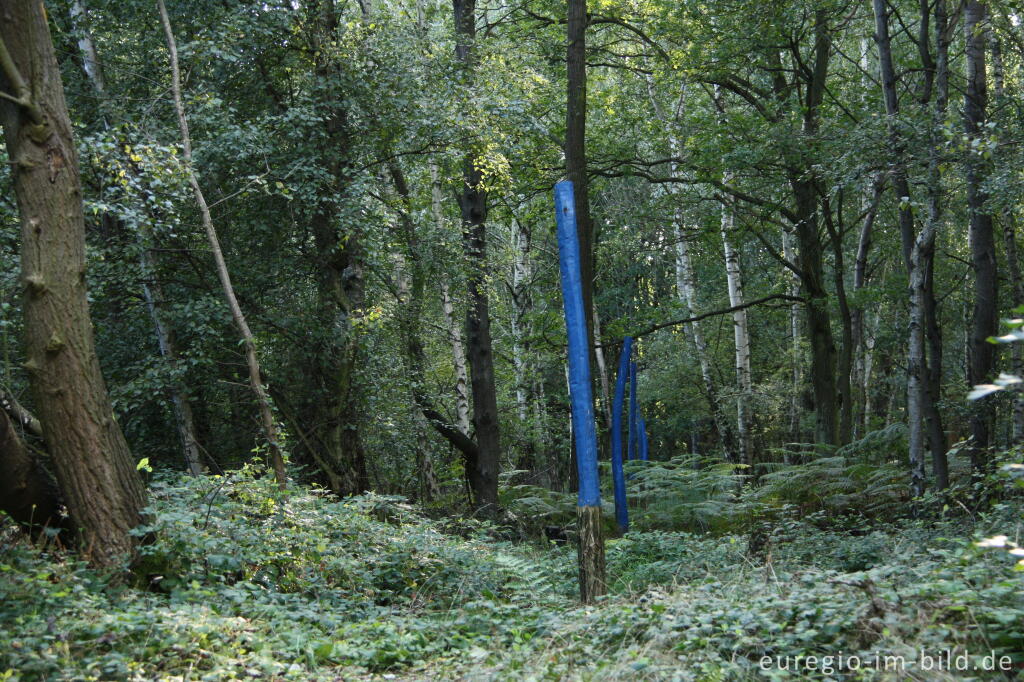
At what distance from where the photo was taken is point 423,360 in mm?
13359

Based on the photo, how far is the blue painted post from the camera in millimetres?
6824

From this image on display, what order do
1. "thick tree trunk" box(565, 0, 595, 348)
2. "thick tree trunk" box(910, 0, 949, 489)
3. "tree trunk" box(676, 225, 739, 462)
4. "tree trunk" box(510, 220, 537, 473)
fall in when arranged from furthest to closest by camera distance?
1. "tree trunk" box(510, 220, 537, 473)
2. "tree trunk" box(676, 225, 739, 462)
3. "thick tree trunk" box(910, 0, 949, 489)
4. "thick tree trunk" box(565, 0, 595, 348)

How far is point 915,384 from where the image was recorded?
989 centimetres

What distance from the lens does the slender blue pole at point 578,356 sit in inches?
269

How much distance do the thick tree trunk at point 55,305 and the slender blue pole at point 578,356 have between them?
11.8ft

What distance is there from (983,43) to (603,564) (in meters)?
7.96

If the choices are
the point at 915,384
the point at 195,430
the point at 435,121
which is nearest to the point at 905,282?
the point at 915,384

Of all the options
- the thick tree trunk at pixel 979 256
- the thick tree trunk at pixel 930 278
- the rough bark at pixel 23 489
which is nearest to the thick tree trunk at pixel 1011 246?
the thick tree trunk at pixel 979 256

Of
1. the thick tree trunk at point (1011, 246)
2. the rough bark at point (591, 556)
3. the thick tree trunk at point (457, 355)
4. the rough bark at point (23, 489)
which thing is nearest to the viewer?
the rough bark at point (23, 489)

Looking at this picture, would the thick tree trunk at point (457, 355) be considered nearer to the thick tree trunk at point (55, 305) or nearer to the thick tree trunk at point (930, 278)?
the thick tree trunk at point (930, 278)

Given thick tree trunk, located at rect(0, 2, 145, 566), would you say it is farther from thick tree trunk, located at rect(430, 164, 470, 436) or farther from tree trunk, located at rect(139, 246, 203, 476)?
thick tree trunk, located at rect(430, 164, 470, 436)

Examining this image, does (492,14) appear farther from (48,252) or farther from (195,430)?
(48,252)

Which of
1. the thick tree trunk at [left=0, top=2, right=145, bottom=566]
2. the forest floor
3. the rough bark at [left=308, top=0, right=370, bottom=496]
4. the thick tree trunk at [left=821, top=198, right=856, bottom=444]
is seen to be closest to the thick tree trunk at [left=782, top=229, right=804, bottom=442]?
the thick tree trunk at [left=821, top=198, right=856, bottom=444]

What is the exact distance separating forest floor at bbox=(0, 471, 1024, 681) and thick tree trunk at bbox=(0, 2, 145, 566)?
0.39 metres
